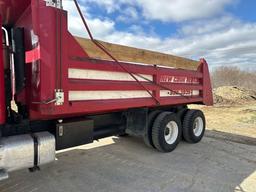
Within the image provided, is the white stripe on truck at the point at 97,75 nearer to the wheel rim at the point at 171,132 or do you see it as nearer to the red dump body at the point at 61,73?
the red dump body at the point at 61,73

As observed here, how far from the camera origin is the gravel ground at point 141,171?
381cm

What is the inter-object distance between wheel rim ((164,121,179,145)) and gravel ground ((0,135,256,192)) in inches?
11.1

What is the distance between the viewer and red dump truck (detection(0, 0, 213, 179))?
3.11m

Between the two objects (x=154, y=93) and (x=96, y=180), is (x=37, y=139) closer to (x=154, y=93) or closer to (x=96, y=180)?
(x=96, y=180)

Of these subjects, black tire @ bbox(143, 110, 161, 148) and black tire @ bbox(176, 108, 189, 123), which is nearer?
black tire @ bbox(143, 110, 161, 148)

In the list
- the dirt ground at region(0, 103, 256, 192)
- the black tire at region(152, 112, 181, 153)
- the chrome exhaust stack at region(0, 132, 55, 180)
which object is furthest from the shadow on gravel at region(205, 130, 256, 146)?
the chrome exhaust stack at region(0, 132, 55, 180)

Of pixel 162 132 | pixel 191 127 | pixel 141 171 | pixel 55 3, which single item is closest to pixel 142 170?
pixel 141 171

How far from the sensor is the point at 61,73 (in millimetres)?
3248

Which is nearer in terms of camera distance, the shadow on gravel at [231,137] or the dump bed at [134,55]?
the dump bed at [134,55]

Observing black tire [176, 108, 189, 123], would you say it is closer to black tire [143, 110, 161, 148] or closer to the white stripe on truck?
black tire [143, 110, 161, 148]

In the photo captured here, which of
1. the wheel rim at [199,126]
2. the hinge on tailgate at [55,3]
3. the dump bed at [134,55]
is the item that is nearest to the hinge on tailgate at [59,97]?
the dump bed at [134,55]

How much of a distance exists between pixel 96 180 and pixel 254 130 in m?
6.46

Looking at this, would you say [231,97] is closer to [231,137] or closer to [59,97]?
[231,137]

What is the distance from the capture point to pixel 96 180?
13.2 feet
